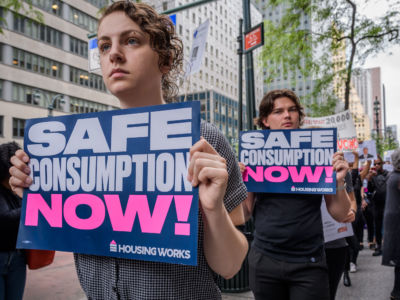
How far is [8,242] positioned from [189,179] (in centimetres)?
282

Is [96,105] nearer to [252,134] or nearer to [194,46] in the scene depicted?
[194,46]

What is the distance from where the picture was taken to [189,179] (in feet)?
3.94

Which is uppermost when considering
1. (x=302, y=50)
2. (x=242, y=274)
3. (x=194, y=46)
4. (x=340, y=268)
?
(x=302, y=50)

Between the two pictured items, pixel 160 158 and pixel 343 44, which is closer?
pixel 160 158

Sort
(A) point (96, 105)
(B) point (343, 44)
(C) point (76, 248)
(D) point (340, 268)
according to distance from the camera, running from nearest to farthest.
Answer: (C) point (76, 248) < (D) point (340, 268) < (B) point (343, 44) < (A) point (96, 105)

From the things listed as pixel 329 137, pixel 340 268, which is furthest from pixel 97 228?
pixel 340 268

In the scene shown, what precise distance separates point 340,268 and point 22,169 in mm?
2675

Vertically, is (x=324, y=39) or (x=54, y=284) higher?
(x=324, y=39)

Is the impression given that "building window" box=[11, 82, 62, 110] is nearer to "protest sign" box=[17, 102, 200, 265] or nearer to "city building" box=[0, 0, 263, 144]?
"city building" box=[0, 0, 263, 144]

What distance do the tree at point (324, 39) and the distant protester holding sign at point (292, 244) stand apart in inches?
376

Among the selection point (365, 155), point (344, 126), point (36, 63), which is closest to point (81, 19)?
point (36, 63)

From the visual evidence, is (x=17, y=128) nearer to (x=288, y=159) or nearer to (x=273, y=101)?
(x=273, y=101)

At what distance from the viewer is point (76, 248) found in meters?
1.39

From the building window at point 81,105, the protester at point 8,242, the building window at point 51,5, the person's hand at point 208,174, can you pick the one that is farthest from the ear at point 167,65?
the building window at point 81,105
